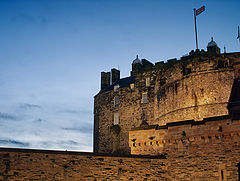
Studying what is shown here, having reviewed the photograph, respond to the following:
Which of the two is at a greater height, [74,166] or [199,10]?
[199,10]

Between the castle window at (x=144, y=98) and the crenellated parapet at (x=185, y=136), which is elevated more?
the castle window at (x=144, y=98)

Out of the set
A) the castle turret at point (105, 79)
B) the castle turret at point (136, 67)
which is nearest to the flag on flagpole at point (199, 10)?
the castle turret at point (136, 67)

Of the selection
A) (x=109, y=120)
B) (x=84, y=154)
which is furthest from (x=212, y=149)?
(x=109, y=120)

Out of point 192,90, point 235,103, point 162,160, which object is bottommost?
point 162,160

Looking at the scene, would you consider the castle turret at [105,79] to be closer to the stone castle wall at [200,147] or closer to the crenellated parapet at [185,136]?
the crenellated parapet at [185,136]

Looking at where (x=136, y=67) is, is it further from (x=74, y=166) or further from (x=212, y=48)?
(x=74, y=166)

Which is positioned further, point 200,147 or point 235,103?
point 235,103

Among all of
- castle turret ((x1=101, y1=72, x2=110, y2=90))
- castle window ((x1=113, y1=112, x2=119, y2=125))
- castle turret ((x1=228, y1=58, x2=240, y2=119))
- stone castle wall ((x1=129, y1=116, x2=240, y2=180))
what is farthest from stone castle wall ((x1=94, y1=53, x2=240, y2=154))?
stone castle wall ((x1=129, y1=116, x2=240, y2=180))

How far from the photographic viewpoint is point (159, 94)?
2931cm

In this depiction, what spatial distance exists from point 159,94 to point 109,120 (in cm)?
990

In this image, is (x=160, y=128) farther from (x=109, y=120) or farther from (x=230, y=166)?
(x=109, y=120)

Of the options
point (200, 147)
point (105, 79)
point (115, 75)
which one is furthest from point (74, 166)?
point (115, 75)

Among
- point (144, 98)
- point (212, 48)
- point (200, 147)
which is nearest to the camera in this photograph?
point (200, 147)

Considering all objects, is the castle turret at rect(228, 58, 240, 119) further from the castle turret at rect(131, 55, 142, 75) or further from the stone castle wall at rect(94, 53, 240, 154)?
the castle turret at rect(131, 55, 142, 75)
